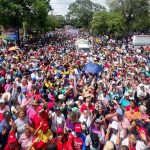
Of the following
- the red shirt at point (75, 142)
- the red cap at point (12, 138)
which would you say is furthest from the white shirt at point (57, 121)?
the red cap at point (12, 138)

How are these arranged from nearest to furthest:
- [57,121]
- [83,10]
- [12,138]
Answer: [12,138] → [57,121] → [83,10]

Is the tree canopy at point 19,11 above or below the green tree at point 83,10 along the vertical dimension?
above

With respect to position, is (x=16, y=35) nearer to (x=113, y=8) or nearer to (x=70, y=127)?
(x=113, y=8)

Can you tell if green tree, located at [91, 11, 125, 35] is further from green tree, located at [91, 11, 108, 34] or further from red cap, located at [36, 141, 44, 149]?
red cap, located at [36, 141, 44, 149]

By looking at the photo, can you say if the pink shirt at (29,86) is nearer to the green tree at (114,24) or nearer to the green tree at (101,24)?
the green tree at (114,24)

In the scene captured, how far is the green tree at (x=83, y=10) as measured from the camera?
154 metres

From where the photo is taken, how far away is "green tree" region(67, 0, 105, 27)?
154250mm

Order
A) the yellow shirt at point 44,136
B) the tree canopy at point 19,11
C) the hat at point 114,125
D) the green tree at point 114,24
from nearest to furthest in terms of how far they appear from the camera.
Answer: the yellow shirt at point 44,136 < the hat at point 114,125 < the tree canopy at point 19,11 < the green tree at point 114,24

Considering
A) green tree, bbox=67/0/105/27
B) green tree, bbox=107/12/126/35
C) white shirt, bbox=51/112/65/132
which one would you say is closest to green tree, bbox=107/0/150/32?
green tree, bbox=107/12/126/35

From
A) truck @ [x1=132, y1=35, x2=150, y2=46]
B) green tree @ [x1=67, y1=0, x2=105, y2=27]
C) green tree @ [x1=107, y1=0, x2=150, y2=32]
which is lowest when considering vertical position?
green tree @ [x1=67, y1=0, x2=105, y2=27]

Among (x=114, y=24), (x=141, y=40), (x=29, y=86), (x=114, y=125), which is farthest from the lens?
(x=114, y=24)

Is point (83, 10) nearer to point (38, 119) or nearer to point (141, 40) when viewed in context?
point (141, 40)

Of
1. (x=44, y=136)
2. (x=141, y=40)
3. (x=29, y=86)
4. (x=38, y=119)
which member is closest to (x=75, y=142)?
(x=44, y=136)

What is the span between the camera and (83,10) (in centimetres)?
15725
